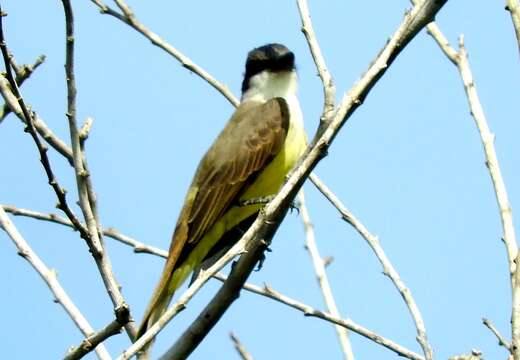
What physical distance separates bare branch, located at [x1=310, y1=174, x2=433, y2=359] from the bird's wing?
1.47 meters

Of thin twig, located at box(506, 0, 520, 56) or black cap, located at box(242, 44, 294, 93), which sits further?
black cap, located at box(242, 44, 294, 93)

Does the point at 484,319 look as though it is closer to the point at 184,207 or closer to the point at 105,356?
the point at 105,356

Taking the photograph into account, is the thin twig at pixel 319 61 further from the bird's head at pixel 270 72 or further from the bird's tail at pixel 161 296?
the bird's head at pixel 270 72

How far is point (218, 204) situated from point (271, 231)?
7.38 feet

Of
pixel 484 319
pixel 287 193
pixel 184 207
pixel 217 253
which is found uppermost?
pixel 184 207

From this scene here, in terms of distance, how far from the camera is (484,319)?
434 centimetres

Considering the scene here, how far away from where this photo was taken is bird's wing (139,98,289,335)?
6.50 m

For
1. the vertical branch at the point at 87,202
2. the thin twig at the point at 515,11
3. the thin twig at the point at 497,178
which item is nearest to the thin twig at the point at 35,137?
the vertical branch at the point at 87,202

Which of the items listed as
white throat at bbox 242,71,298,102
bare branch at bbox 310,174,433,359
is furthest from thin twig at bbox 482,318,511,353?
white throat at bbox 242,71,298,102

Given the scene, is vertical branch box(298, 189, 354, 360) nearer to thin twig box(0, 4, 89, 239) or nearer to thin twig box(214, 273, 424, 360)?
thin twig box(214, 273, 424, 360)

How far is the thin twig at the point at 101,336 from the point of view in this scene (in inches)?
130

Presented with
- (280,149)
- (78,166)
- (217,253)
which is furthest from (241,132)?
(78,166)

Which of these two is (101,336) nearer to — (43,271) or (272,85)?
(43,271)

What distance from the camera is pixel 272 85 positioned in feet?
24.7
